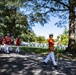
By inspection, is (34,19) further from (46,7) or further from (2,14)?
(2,14)

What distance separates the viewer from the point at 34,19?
102 feet

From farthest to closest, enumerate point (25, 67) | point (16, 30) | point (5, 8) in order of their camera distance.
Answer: point (16, 30), point (5, 8), point (25, 67)

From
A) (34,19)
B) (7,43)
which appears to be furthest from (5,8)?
(7,43)

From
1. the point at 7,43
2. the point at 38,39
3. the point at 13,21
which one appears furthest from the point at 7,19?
the point at 7,43

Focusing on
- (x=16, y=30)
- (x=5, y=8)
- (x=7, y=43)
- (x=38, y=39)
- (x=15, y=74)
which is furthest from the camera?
(x=38, y=39)

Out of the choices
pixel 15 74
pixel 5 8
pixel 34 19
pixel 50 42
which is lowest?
pixel 15 74

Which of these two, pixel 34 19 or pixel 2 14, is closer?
pixel 34 19

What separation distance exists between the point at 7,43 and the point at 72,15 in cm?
836

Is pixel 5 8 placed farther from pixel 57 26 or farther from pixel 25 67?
pixel 25 67

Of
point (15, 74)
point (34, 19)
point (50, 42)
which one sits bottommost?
point (15, 74)

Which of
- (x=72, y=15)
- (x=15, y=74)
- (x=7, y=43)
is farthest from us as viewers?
(x=72, y=15)

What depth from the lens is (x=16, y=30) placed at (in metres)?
69.2

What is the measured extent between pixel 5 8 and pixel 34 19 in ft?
108

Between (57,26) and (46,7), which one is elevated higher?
(46,7)
